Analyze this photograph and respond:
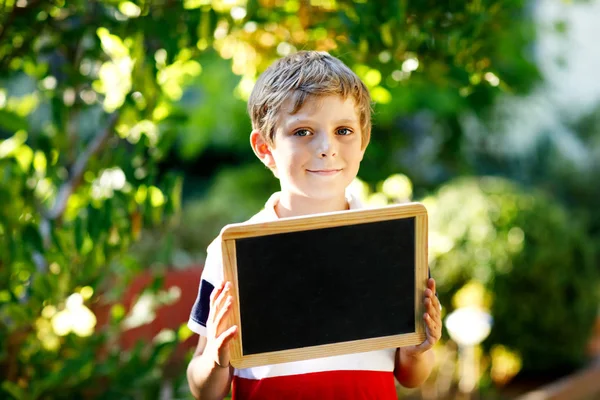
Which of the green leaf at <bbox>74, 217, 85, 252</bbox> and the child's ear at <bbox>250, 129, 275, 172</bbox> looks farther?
the green leaf at <bbox>74, 217, 85, 252</bbox>

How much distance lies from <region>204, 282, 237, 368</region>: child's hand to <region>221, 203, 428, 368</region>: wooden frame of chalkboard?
18mm

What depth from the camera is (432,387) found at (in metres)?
6.03

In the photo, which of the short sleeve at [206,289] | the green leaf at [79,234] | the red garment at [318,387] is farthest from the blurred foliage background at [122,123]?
the red garment at [318,387]

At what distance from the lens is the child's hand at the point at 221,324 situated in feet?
5.56

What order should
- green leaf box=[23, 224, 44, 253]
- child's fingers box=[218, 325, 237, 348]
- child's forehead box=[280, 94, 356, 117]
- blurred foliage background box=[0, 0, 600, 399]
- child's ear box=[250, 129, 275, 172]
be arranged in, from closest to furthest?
1. child's fingers box=[218, 325, 237, 348]
2. child's forehead box=[280, 94, 356, 117]
3. child's ear box=[250, 129, 275, 172]
4. blurred foliage background box=[0, 0, 600, 399]
5. green leaf box=[23, 224, 44, 253]

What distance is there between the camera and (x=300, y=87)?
1807 millimetres

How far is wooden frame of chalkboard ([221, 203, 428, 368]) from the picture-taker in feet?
5.59

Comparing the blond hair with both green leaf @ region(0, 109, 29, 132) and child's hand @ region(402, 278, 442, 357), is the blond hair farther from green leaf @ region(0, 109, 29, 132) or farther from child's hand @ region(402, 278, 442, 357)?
green leaf @ region(0, 109, 29, 132)

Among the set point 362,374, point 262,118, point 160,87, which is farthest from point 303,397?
point 160,87

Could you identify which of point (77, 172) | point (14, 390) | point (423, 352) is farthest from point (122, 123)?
point (423, 352)

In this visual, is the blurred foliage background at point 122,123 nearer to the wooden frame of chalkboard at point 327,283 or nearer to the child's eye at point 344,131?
the child's eye at point 344,131

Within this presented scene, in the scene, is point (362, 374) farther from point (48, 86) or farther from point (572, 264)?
point (572, 264)

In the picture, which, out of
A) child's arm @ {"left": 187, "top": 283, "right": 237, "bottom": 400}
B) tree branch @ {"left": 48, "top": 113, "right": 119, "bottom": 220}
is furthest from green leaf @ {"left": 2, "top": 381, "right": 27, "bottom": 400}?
child's arm @ {"left": 187, "top": 283, "right": 237, "bottom": 400}

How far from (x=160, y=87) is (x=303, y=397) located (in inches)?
58.3
